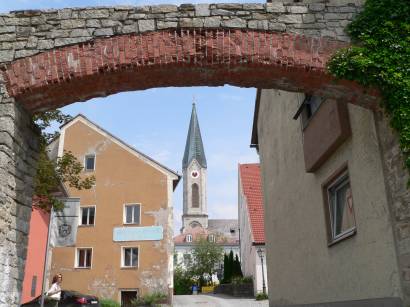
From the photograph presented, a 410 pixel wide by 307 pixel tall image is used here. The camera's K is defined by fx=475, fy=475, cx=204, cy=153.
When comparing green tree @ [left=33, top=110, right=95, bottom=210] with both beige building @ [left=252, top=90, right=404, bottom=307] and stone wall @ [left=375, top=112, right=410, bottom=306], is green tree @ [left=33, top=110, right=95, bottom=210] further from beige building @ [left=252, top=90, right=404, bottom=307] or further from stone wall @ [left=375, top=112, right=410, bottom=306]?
stone wall @ [left=375, top=112, right=410, bottom=306]

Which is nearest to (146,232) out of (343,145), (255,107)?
(255,107)

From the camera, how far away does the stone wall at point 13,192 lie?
17.1 ft

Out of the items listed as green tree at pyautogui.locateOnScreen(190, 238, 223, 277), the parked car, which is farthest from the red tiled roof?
green tree at pyautogui.locateOnScreen(190, 238, 223, 277)

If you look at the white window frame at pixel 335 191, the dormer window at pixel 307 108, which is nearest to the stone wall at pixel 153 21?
the white window frame at pixel 335 191

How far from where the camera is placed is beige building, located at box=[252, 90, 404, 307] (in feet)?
19.7

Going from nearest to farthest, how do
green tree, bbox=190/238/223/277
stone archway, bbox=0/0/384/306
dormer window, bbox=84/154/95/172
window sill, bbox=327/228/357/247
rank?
1. stone archway, bbox=0/0/384/306
2. window sill, bbox=327/228/357/247
3. dormer window, bbox=84/154/95/172
4. green tree, bbox=190/238/223/277

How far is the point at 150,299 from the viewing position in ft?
66.1

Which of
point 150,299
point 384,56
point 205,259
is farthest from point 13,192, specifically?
point 205,259

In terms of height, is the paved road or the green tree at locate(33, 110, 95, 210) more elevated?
the green tree at locate(33, 110, 95, 210)

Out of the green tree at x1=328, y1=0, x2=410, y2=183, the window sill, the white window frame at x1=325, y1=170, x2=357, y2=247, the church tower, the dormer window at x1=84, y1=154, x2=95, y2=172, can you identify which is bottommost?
the window sill

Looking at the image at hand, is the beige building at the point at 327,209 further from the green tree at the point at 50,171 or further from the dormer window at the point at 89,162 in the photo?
the dormer window at the point at 89,162

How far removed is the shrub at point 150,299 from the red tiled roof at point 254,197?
6901mm

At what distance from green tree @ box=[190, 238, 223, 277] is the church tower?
30.2 m

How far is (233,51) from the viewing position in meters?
5.65
